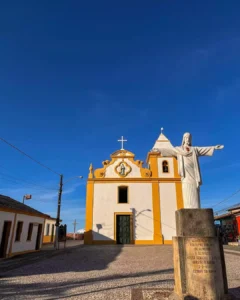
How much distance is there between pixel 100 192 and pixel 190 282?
17.6 m

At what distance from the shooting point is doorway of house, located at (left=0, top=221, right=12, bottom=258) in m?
13.0

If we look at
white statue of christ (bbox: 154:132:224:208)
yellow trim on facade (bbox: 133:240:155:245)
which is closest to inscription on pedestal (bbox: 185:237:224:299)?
white statue of christ (bbox: 154:132:224:208)

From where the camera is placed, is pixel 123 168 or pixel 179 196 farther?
pixel 123 168

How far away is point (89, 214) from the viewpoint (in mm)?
20719

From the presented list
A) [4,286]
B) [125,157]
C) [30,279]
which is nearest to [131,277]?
[30,279]

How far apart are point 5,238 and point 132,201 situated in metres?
11.1

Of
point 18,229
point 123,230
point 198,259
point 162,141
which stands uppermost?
point 162,141

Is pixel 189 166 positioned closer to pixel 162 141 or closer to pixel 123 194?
pixel 123 194

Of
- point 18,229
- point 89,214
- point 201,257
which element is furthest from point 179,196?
point 201,257

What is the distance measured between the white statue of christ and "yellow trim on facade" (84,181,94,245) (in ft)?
53.1

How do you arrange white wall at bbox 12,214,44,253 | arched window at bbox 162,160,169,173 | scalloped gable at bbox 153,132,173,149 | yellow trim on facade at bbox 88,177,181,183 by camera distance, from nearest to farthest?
1. white wall at bbox 12,214,44,253
2. yellow trim on facade at bbox 88,177,181,183
3. arched window at bbox 162,160,169,173
4. scalloped gable at bbox 153,132,173,149

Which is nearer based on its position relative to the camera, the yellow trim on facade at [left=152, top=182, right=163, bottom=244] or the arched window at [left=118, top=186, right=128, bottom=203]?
the yellow trim on facade at [left=152, top=182, right=163, bottom=244]

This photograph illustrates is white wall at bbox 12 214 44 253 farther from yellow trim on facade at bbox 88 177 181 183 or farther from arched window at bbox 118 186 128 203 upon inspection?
arched window at bbox 118 186 128 203

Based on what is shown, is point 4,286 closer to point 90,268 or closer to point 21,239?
point 90,268
